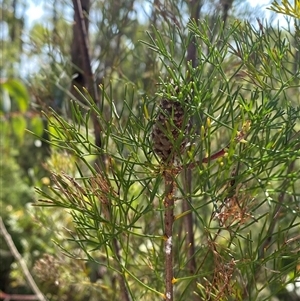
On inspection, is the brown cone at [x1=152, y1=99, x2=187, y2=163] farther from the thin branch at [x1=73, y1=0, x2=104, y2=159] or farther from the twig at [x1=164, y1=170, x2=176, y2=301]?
the thin branch at [x1=73, y1=0, x2=104, y2=159]

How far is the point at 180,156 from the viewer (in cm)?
32

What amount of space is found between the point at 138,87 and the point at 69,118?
0.38 feet

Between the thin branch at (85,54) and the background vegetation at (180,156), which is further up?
the thin branch at (85,54)

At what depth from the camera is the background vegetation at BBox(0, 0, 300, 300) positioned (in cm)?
32

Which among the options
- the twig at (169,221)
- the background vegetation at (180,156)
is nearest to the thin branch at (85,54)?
the background vegetation at (180,156)

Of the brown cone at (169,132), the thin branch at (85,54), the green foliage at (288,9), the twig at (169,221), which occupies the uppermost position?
the thin branch at (85,54)

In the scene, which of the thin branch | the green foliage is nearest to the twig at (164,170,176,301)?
the green foliage

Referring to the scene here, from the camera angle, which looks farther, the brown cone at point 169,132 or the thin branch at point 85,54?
the thin branch at point 85,54

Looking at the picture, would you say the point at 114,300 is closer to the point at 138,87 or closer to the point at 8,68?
the point at 138,87

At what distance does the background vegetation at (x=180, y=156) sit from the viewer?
0.32 metres

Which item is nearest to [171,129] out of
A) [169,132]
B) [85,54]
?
[169,132]

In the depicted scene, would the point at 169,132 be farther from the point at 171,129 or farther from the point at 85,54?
the point at 85,54

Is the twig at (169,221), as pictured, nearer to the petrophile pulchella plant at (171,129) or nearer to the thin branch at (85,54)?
the petrophile pulchella plant at (171,129)

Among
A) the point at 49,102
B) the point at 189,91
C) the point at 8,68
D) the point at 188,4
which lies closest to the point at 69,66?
the point at 49,102
